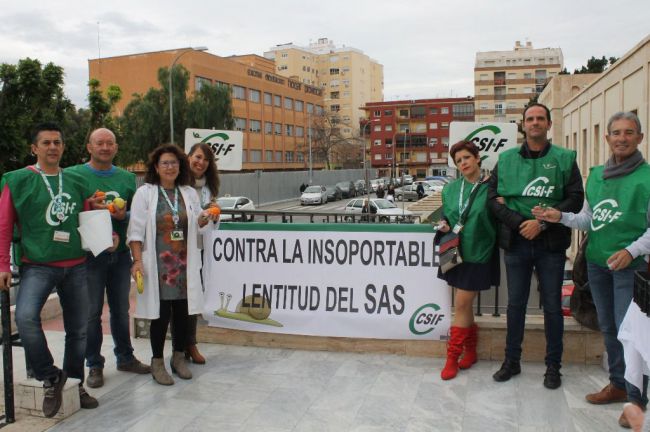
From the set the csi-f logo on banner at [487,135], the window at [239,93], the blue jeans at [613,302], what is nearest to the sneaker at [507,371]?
the blue jeans at [613,302]

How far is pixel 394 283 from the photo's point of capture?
549 centimetres

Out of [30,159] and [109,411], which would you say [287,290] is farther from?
[30,159]

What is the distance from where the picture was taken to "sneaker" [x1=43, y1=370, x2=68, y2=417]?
4.18m

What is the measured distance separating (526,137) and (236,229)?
2.90 metres

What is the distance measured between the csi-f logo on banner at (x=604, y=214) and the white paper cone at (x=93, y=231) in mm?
3448

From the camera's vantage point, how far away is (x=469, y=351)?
16.7 ft

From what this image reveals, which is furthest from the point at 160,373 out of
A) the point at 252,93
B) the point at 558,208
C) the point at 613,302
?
the point at 252,93

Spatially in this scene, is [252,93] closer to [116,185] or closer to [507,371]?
[116,185]

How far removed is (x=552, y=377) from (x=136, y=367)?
3.47m

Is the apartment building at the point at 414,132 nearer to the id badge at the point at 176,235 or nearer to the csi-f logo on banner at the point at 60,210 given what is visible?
the id badge at the point at 176,235

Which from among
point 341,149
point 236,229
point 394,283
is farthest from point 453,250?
point 341,149

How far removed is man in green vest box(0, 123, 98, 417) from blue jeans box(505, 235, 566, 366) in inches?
129

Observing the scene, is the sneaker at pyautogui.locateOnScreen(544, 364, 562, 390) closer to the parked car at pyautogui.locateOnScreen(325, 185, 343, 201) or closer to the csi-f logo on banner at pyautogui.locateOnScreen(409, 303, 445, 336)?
the csi-f logo on banner at pyautogui.locateOnScreen(409, 303, 445, 336)

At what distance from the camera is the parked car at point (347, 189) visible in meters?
61.9
